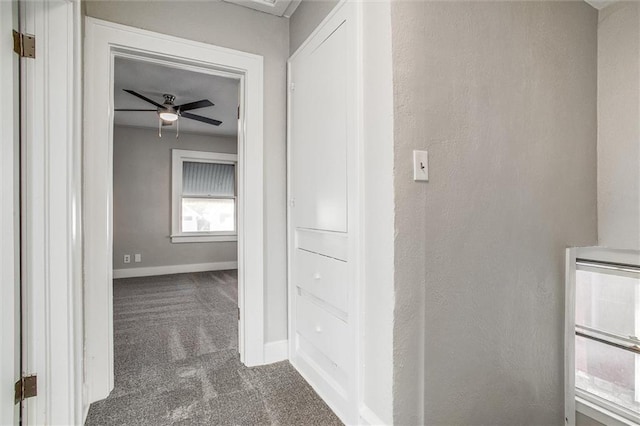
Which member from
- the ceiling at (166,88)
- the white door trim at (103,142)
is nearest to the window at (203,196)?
the ceiling at (166,88)

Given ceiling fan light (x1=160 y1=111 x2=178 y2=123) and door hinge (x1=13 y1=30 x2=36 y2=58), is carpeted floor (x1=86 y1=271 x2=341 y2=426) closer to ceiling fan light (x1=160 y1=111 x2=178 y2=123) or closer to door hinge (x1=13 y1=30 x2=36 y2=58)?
door hinge (x1=13 y1=30 x2=36 y2=58)

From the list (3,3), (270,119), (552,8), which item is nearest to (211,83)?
(270,119)

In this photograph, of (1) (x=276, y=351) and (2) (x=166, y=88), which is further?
(2) (x=166, y=88)

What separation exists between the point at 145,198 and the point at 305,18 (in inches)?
175

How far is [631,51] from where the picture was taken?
188 centimetres

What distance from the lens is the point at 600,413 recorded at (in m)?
1.73

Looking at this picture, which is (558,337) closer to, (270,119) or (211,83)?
(270,119)

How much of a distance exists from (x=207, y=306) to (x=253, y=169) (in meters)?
2.15

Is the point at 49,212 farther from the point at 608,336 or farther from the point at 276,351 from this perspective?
the point at 608,336

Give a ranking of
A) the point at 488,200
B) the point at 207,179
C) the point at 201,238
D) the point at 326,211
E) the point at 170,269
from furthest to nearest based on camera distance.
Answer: the point at 207,179 < the point at 201,238 < the point at 170,269 < the point at 326,211 < the point at 488,200

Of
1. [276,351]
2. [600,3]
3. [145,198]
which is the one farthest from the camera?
[145,198]

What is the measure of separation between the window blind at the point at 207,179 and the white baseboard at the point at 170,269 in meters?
1.25

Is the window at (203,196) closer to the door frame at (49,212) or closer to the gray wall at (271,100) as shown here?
A: the gray wall at (271,100)

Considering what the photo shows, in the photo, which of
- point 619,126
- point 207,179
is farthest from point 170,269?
point 619,126
